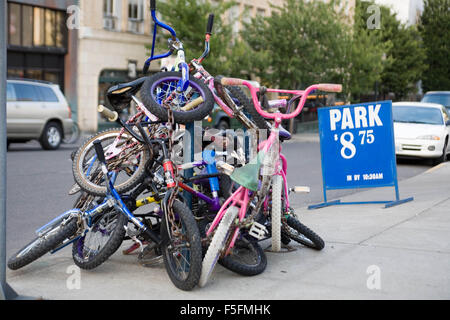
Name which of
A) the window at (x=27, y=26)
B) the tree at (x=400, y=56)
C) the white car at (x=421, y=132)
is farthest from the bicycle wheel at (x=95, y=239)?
the tree at (x=400, y=56)

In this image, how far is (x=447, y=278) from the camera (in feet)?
16.4

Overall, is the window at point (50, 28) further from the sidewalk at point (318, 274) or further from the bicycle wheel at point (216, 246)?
the bicycle wheel at point (216, 246)

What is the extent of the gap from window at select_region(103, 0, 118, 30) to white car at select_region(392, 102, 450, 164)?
17162 millimetres

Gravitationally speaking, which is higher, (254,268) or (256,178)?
(256,178)

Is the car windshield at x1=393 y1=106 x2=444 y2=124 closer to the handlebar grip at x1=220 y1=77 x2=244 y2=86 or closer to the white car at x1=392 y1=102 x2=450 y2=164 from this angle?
the white car at x1=392 y1=102 x2=450 y2=164

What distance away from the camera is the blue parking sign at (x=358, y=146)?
9156 mm

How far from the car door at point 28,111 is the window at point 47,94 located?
12cm

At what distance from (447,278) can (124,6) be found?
95.8 feet

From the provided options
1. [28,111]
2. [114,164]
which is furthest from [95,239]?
[28,111]

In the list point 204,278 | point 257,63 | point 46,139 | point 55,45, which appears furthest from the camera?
point 257,63

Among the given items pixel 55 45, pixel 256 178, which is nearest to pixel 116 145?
pixel 256 178

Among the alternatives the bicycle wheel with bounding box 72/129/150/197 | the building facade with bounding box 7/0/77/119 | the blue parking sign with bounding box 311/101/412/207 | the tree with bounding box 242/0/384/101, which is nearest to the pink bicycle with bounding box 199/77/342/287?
the bicycle wheel with bounding box 72/129/150/197

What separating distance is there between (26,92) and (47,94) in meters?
0.78

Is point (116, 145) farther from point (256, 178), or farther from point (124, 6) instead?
point (124, 6)
